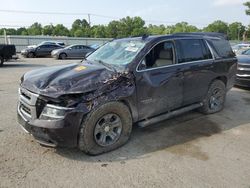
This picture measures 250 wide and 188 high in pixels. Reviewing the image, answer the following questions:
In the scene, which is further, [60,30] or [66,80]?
[60,30]

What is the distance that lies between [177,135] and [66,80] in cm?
231

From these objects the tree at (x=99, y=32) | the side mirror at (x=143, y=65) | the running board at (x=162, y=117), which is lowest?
the running board at (x=162, y=117)

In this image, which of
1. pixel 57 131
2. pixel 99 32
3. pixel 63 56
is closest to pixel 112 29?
pixel 99 32

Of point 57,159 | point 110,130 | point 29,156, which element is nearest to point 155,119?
point 110,130

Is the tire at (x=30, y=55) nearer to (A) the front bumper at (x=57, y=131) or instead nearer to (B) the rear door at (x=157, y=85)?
(B) the rear door at (x=157, y=85)

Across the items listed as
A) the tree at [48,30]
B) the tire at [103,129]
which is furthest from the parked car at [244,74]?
the tree at [48,30]

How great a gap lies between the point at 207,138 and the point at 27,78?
129 inches

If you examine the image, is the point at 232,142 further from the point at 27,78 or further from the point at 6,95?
the point at 6,95

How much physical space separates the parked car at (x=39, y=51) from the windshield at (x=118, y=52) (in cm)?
2098

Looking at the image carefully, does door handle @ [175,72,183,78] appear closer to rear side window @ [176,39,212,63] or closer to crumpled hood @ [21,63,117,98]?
rear side window @ [176,39,212,63]

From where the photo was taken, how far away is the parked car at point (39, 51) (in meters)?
24.7

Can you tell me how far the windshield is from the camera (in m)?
4.66

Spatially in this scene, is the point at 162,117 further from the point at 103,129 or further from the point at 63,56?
the point at 63,56

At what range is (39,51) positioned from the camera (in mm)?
25391
